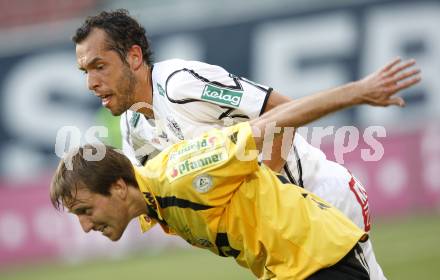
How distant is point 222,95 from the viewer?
205 inches

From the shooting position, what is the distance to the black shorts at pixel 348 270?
441cm

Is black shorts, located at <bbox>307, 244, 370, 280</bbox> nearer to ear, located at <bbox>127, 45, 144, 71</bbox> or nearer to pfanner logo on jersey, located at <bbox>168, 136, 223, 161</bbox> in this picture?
pfanner logo on jersey, located at <bbox>168, 136, 223, 161</bbox>

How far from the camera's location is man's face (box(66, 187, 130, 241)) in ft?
14.7

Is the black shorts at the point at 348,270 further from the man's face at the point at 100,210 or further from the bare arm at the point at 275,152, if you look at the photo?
the man's face at the point at 100,210

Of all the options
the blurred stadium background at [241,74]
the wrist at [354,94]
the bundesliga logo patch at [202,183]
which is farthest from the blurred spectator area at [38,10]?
the wrist at [354,94]

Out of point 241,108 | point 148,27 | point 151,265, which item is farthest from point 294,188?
point 148,27

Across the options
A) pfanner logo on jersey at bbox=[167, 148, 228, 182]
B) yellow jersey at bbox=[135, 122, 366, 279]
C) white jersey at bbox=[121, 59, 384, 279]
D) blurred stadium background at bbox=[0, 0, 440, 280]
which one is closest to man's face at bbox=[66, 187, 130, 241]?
yellow jersey at bbox=[135, 122, 366, 279]

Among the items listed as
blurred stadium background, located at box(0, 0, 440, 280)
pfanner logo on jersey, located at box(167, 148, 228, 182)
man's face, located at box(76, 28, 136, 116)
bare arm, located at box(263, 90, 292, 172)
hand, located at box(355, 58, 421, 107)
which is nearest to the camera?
hand, located at box(355, 58, 421, 107)

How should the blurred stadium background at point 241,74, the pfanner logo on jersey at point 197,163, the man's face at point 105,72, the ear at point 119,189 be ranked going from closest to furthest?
the pfanner logo on jersey at point 197,163, the ear at point 119,189, the man's face at point 105,72, the blurred stadium background at point 241,74

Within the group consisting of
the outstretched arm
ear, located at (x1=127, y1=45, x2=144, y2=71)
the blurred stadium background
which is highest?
ear, located at (x1=127, y1=45, x2=144, y2=71)

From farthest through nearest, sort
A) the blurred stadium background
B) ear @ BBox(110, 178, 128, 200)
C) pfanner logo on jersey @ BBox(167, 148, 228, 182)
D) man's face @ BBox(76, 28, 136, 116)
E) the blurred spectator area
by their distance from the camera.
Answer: the blurred spectator area
the blurred stadium background
man's face @ BBox(76, 28, 136, 116)
ear @ BBox(110, 178, 128, 200)
pfanner logo on jersey @ BBox(167, 148, 228, 182)

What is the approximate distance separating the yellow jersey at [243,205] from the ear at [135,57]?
48.5 inches

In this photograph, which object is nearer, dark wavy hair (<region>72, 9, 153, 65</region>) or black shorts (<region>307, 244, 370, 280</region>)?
black shorts (<region>307, 244, 370, 280</region>)

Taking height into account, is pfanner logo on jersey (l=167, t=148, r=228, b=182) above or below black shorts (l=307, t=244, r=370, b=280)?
A: above
